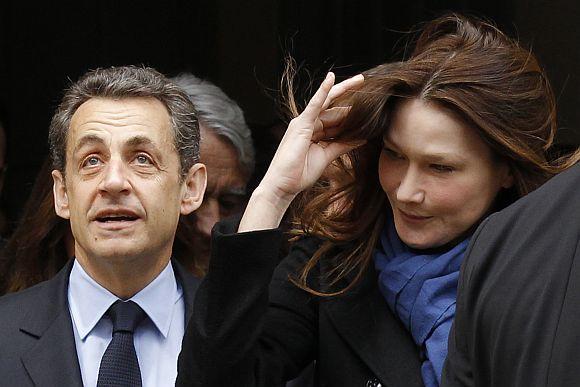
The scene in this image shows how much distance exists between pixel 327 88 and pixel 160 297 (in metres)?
0.57

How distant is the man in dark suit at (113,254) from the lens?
254cm

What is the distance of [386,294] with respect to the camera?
2615 millimetres

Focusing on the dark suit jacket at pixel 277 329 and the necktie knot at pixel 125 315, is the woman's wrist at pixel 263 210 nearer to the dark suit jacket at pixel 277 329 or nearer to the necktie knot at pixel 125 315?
the dark suit jacket at pixel 277 329

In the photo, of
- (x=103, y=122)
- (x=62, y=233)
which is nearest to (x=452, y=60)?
(x=103, y=122)

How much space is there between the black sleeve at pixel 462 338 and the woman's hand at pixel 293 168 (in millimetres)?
632

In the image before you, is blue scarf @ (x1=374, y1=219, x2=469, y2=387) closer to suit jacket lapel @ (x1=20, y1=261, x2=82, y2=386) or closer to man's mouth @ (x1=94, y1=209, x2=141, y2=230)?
man's mouth @ (x1=94, y1=209, x2=141, y2=230)

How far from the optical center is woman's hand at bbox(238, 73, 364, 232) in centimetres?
250

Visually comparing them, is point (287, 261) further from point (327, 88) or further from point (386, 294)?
point (327, 88)

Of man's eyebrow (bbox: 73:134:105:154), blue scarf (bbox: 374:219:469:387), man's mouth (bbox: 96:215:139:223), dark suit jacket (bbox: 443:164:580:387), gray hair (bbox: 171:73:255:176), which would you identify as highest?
dark suit jacket (bbox: 443:164:580:387)

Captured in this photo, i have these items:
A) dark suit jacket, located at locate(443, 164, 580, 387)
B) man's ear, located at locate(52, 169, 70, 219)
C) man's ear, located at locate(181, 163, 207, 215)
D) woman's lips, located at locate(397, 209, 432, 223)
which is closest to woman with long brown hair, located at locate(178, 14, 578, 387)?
woman's lips, located at locate(397, 209, 432, 223)

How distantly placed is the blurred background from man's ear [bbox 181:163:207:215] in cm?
120

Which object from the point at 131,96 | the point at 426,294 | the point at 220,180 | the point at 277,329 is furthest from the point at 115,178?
the point at 220,180

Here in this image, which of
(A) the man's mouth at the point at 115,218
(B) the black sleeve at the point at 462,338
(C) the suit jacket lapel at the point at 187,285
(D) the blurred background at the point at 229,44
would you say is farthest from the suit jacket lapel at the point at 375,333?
(D) the blurred background at the point at 229,44

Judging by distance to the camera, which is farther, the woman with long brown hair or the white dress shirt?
the white dress shirt
